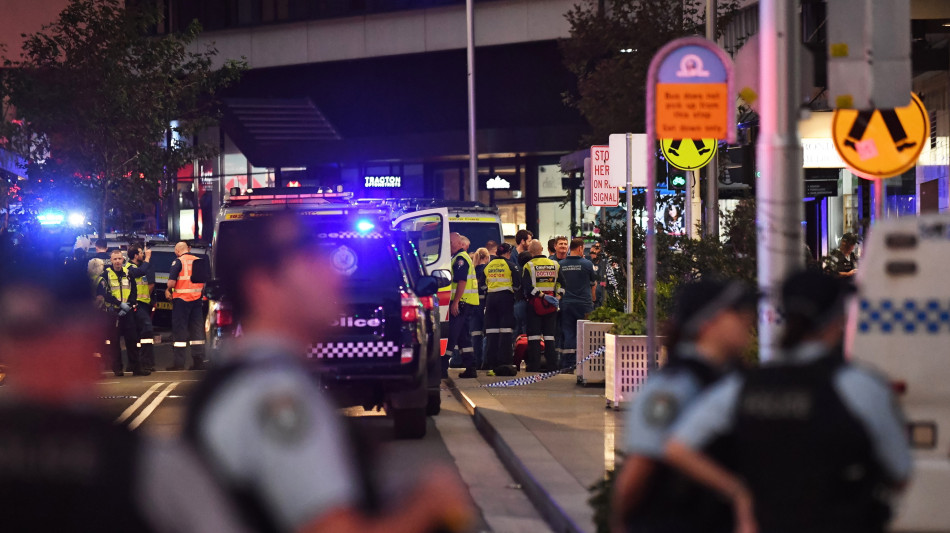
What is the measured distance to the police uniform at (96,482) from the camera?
2.35 m

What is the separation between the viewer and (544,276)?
19750 millimetres

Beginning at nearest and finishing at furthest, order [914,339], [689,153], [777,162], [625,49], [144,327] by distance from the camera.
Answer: [914,339] → [777,162] → [689,153] → [144,327] → [625,49]

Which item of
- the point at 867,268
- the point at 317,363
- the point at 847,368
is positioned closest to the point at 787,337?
the point at 847,368

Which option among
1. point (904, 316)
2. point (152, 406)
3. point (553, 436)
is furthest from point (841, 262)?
point (152, 406)

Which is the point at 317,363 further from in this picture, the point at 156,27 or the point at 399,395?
the point at 156,27

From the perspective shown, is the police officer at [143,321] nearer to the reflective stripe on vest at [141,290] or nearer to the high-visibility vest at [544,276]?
the reflective stripe on vest at [141,290]

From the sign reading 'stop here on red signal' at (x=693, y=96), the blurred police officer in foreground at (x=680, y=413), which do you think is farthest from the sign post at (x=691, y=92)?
the blurred police officer in foreground at (x=680, y=413)

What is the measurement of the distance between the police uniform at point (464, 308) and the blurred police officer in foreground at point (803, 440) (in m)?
15.2

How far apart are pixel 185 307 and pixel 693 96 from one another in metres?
15.0

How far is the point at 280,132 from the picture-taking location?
5047cm

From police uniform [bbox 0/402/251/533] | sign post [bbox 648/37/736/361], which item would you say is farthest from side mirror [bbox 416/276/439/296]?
police uniform [bbox 0/402/251/533]

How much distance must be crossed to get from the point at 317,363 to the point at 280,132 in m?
39.0

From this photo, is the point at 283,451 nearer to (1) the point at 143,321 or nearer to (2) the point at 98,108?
(1) the point at 143,321

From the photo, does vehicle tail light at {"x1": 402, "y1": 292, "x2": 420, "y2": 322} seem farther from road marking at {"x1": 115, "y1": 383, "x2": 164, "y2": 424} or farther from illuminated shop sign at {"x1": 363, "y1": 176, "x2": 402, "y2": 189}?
illuminated shop sign at {"x1": 363, "y1": 176, "x2": 402, "y2": 189}
